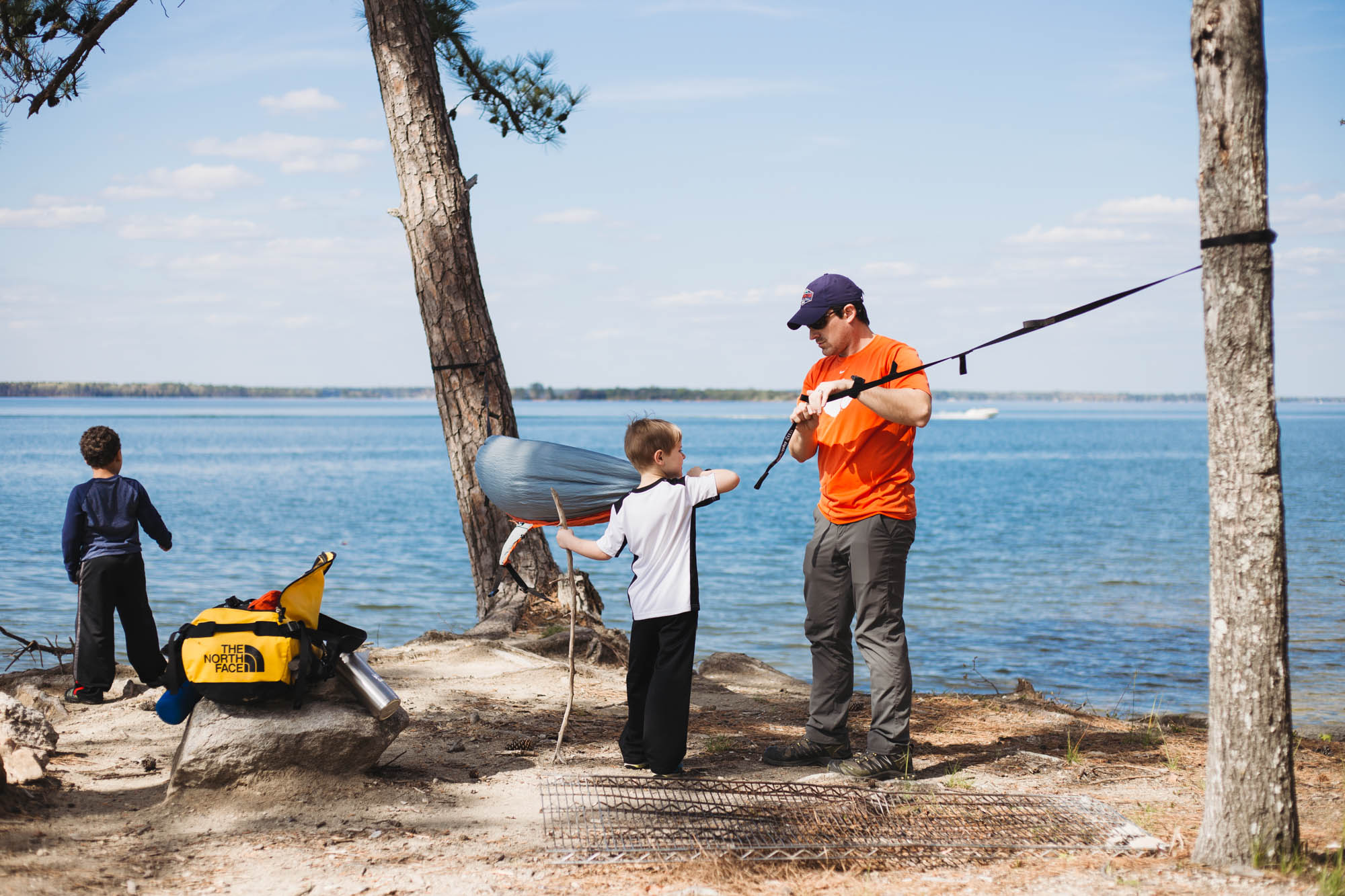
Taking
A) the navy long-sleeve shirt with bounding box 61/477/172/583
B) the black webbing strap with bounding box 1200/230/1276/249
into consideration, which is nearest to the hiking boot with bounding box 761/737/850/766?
the black webbing strap with bounding box 1200/230/1276/249

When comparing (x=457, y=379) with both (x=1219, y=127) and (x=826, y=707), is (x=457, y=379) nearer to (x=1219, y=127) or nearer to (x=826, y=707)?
(x=826, y=707)

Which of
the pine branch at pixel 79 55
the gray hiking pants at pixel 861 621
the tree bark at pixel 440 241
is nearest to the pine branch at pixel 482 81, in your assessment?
the tree bark at pixel 440 241

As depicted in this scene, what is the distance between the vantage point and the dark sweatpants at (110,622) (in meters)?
6.01

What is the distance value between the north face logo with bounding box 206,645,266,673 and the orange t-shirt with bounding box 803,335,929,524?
2.49 m

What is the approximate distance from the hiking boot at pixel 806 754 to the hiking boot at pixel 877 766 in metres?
0.18

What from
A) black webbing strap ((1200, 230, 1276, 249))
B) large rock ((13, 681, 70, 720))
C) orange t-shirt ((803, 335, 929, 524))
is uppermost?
black webbing strap ((1200, 230, 1276, 249))

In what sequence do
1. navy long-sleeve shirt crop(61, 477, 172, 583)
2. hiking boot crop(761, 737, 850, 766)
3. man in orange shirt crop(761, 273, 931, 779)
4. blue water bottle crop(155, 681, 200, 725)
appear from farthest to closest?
navy long-sleeve shirt crop(61, 477, 172, 583) → hiking boot crop(761, 737, 850, 766) → man in orange shirt crop(761, 273, 931, 779) → blue water bottle crop(155, 681, 200, 725)

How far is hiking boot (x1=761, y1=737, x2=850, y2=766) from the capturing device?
15.5ft

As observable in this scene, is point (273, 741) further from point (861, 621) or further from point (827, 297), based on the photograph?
point (827, 297)

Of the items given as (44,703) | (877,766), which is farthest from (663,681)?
(44,703)

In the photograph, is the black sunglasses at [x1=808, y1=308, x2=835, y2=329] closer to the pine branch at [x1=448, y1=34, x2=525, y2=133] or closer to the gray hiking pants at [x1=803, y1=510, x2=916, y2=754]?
the gray hiking pants at [x1=803, y1=510, x2=916, y2=754]

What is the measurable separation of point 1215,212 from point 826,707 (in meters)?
2.68

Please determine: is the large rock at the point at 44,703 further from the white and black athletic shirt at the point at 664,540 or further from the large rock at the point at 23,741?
the white and black athletic shirt at the point at 664,540

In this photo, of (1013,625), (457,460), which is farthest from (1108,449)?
(457,460)
